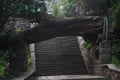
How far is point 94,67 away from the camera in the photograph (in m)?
19.4

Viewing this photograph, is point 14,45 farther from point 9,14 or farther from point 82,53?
point 82,53

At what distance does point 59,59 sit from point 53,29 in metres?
5.35

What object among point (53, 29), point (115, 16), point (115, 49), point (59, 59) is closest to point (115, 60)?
point (115, 49)

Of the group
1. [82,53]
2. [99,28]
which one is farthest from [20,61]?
[82,53]

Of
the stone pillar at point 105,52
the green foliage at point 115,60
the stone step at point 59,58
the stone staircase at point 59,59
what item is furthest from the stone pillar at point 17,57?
the green foliage at point 115,60

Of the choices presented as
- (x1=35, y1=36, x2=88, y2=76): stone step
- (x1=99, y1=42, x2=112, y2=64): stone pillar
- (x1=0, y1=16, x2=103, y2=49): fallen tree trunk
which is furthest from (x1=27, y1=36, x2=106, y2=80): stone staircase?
(x1=0, y1=16, x2=103, y2=49): fallen tree trunk

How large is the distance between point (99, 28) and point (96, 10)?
169 centimetres

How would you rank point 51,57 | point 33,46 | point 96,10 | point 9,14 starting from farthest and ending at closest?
point 33,46 < point 51,57 < point 96,10 < point 9,14

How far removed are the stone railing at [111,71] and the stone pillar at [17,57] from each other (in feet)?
11.9

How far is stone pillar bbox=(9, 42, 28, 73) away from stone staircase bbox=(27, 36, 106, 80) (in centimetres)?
86

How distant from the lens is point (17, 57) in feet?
55.0

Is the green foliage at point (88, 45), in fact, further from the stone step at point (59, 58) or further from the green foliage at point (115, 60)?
the green foliage at point (115, 60)

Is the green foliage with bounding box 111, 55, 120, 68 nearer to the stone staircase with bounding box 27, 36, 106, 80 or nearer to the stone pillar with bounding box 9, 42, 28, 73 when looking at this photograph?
the stone staircase with bounding box 27, 36, 106, 80

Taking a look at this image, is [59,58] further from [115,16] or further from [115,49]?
[115,16]
